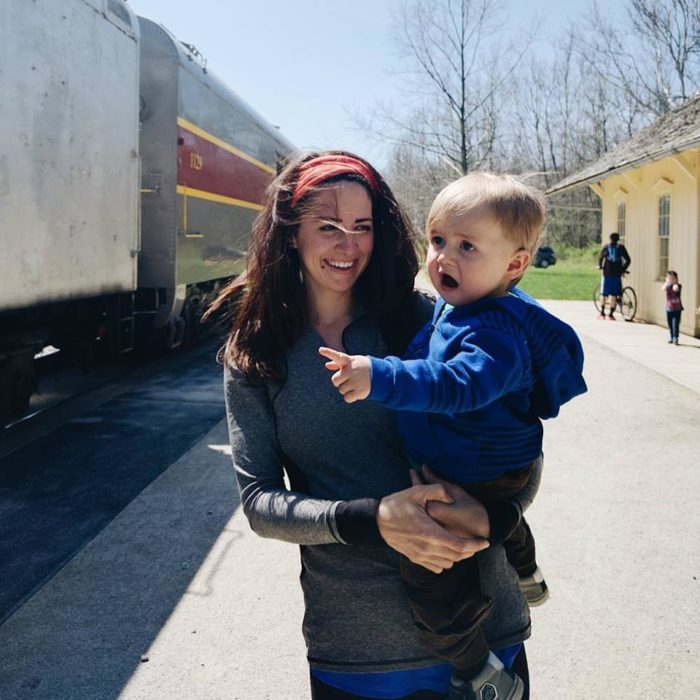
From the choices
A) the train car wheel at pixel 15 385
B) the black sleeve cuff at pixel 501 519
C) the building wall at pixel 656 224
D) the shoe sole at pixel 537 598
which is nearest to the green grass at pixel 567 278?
the building wall at pixel 656 224

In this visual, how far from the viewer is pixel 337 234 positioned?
1781 millimetres

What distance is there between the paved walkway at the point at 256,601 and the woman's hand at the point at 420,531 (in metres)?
1.96

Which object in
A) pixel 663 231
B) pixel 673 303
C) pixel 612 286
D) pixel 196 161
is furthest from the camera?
pixel 612 286

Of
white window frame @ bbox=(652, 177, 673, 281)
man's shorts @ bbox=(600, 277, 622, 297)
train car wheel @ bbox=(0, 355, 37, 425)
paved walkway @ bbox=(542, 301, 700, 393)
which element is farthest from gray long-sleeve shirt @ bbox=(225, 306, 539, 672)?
man's shorts @ bbox=(600, 277, 622, 297)

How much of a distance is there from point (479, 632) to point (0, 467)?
521cm

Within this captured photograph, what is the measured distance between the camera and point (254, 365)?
1.78 meters

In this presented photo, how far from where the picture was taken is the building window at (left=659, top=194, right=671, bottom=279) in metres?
15.8

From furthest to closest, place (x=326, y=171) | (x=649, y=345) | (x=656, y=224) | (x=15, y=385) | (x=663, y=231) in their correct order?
(x=656, y=224) < (x=663, y=231) < (x=649, y=345) < (x=15, y=385) < (x=326, y=171)

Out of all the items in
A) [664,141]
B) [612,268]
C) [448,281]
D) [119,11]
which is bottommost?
[448,281]

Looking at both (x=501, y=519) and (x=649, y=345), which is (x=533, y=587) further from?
(x=649, y=345)

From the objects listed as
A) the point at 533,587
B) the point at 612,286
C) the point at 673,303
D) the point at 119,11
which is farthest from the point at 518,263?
the point at 612,286

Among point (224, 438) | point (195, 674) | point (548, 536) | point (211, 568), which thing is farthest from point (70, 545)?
point (548, 536)

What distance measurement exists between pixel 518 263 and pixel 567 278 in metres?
33.5

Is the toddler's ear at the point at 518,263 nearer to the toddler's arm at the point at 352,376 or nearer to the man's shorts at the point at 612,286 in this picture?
the toddler's arm at the point at 352,376
